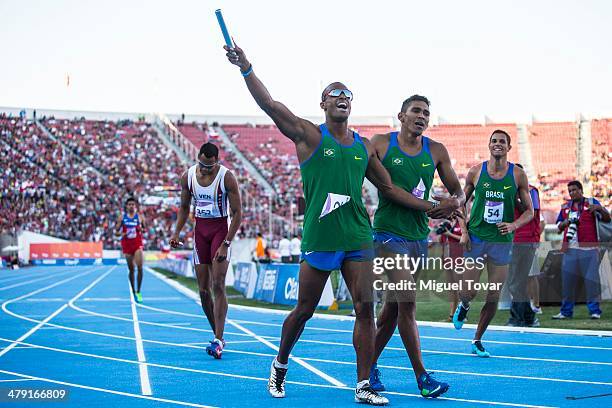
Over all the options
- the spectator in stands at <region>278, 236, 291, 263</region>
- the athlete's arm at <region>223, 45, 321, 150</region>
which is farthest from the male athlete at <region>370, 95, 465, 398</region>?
the spectator in stands at <region>278, 236, 291, 263</region>

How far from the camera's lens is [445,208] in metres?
6.08

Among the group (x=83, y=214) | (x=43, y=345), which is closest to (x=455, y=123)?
(x=83, y=214)

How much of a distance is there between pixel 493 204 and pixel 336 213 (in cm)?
298

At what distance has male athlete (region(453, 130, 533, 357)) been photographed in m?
8.14

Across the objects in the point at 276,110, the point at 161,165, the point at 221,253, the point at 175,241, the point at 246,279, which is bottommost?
the point at 246,279

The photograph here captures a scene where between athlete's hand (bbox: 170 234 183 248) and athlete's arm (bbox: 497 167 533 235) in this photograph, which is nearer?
athlete's arm (bbox: 497 167 533 235)

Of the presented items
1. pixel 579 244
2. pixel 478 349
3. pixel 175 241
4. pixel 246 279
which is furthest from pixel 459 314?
pixel 246 279

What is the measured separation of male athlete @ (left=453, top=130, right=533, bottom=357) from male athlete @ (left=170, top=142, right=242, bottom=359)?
2.40m

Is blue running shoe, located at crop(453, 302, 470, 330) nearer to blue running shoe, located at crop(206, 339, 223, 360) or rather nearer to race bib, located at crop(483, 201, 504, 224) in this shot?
race bib, located at crop(483, 201, 504, 224)

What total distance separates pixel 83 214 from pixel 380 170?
168 ft

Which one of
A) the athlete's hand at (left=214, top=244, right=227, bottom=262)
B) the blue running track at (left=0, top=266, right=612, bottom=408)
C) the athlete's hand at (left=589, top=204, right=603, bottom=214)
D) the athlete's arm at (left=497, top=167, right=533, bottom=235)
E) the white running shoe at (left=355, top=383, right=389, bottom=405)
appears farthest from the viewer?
the athlete's hand at (left=589, top=204, right=603, bottom=214)

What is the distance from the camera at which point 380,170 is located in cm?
598

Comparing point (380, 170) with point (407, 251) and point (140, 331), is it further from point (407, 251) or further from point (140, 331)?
point (140, 331)

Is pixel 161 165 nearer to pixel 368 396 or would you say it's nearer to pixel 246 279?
pixel 246 279
